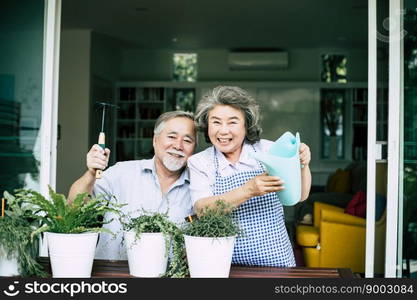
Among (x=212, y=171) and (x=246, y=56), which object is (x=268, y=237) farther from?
(x=246, y=56)

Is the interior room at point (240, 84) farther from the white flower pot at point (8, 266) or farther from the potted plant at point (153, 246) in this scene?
the white flower pot at point (8, 266)

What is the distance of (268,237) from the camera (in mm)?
2148

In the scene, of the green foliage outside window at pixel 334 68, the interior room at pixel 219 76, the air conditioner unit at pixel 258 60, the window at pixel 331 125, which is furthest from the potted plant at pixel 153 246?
the green foliage outside window at pixel 334 68

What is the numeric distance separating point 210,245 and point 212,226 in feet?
0.21

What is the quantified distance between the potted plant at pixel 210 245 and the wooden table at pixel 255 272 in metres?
0.20

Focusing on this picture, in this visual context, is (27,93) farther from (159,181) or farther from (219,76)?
(219,76)

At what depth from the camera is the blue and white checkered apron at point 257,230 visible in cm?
214

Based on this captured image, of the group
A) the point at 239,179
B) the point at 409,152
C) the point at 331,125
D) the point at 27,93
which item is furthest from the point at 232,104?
the point at 331,125

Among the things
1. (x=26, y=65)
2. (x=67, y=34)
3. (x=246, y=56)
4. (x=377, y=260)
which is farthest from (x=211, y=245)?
(x=246, y=56)

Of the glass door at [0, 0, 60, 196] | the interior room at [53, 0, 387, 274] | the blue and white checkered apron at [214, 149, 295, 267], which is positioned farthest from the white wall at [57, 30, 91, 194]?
the blue and white checkered apron at [214, 149, 295, 267]

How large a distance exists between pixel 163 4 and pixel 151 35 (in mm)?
2006

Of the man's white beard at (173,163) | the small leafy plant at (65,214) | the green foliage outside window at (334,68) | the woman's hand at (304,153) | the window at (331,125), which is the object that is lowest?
the small leafy plant at (65,214)

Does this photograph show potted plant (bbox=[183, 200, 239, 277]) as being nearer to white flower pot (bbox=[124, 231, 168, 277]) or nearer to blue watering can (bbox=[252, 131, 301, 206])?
white flower pot (bbox=[124, 231, 168, 277])

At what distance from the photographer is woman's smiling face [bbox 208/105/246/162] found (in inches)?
84.8
